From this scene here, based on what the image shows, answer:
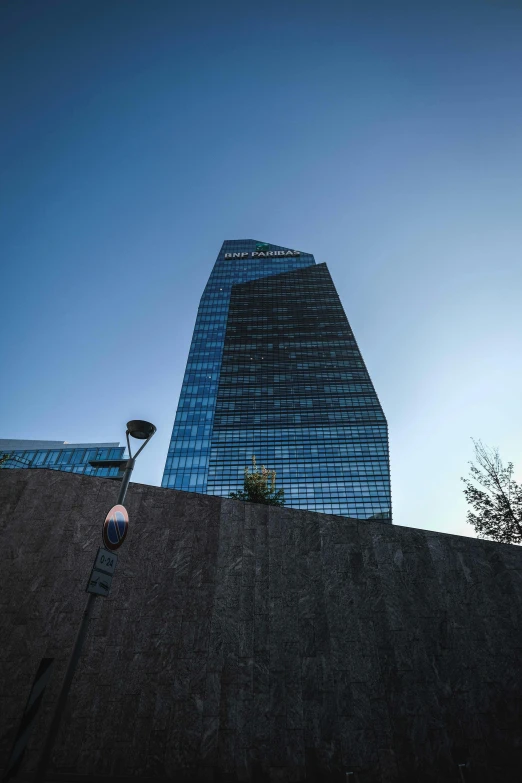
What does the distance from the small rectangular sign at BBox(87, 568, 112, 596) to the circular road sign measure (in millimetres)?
481

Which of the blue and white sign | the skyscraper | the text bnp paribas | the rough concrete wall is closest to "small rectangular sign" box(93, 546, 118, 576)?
the blue and white sign

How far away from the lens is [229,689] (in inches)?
334

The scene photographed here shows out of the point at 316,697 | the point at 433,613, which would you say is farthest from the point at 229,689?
the point at 433,613

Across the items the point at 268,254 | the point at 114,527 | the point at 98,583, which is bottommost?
the point at 98,583

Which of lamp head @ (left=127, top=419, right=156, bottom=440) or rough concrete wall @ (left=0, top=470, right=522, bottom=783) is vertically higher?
lamp head @ (left=127, top=419, right=156, bottom=440)

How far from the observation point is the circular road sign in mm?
6469

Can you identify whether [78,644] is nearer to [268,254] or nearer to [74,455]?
[74,455]

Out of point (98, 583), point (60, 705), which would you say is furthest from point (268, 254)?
point (60, 705)

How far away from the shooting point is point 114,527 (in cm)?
682

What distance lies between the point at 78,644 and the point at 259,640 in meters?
5.07

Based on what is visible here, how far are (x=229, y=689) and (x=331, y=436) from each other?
92899 millimetres

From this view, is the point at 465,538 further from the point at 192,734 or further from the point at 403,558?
the point at 192,734

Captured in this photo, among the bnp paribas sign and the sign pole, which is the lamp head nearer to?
the sign pole

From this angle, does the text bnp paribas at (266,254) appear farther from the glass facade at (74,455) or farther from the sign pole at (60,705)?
the sign pole at (60,705)
